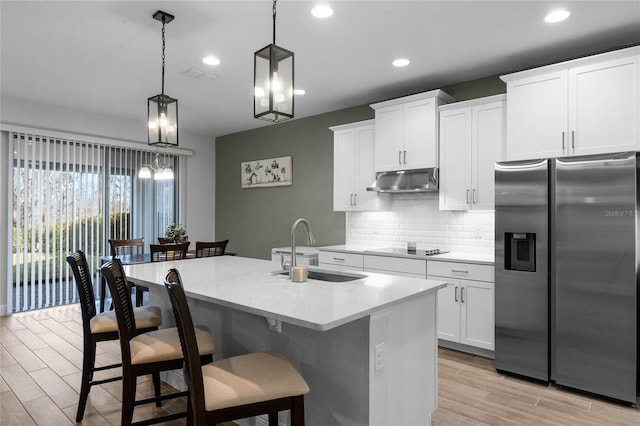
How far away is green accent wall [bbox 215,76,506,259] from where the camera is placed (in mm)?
5582

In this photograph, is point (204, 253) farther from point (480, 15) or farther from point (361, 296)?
point (480, 15)

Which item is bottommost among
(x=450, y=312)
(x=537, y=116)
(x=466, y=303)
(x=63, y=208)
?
(x=450, y=312)

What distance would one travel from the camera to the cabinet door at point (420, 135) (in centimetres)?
414

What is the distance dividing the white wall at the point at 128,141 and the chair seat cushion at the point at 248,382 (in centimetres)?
442

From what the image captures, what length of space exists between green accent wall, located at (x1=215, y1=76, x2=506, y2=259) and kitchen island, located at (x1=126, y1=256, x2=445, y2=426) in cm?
302

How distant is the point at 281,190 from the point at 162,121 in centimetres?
344

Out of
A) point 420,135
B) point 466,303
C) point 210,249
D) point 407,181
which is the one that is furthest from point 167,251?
point 466,303

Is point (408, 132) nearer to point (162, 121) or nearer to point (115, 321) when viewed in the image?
point (162, 121)

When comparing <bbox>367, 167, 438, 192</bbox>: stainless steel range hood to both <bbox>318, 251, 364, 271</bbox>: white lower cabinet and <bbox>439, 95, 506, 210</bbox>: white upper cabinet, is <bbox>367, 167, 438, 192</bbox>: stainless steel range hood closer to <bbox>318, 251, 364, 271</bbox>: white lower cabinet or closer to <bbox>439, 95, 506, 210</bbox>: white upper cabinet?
<bbox>439, 95, 506, 210</bbox>: white upper cabinet

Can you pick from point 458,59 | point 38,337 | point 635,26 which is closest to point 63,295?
point 38,337

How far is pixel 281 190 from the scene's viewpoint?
627cm

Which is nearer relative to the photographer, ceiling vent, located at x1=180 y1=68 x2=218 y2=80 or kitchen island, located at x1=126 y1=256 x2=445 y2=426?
kitchen island, located at x1=126 y1=256 x2=445 y2=426

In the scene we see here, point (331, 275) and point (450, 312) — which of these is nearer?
point (331, 275)

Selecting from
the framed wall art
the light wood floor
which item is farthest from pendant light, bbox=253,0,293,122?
the framed wall art
